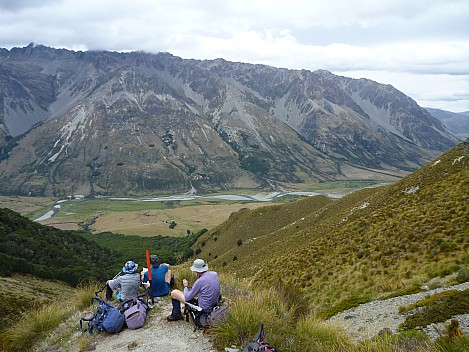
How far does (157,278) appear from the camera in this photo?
13.2 m

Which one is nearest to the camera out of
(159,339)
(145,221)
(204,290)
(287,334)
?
(287,334)

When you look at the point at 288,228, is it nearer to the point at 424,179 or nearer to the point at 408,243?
the point at 424,179

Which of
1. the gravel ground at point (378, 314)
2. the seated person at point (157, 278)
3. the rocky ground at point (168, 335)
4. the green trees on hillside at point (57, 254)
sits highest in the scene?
the seated person at point (157, 278)

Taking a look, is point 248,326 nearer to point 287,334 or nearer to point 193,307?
point 287,334

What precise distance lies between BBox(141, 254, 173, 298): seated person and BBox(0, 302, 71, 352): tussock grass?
3.50 meters

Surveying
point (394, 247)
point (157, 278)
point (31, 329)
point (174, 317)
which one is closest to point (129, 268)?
point (157, 278)

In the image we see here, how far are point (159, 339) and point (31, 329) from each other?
17.7 ft

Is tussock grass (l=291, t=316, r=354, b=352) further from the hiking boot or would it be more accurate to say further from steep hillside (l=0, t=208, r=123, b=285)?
steep hillside (l=0, t=208, r=123, b=285)

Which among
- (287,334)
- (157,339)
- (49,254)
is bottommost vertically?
(49,254)

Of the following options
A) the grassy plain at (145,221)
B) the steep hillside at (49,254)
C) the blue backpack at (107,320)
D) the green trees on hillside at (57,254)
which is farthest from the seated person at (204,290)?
the grassy plain at (145,221)

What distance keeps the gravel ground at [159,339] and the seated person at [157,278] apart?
1.32m

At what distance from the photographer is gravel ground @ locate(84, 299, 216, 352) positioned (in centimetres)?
973

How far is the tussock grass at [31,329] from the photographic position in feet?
38.8

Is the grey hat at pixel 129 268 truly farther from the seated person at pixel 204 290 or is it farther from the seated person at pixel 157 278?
the seated person at pixel 204 290
